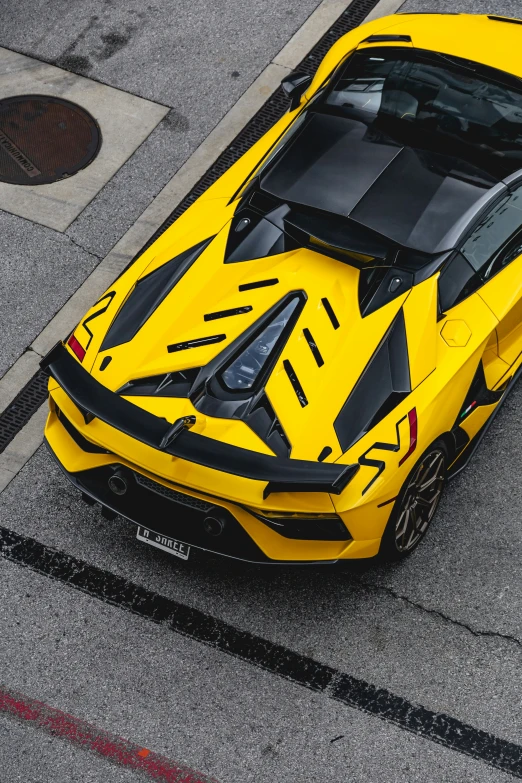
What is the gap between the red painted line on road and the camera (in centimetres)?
Answer: 516

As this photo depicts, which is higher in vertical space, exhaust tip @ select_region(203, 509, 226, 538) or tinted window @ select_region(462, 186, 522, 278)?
tinted window @ select_region(462, 186, 522, 278)

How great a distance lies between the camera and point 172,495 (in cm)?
534

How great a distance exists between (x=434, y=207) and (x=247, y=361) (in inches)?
51.1

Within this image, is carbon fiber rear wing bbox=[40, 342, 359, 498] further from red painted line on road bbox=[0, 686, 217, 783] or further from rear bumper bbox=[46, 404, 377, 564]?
red painted line on road bbox=[0, 686, 217, 783]

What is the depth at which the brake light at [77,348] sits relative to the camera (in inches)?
222

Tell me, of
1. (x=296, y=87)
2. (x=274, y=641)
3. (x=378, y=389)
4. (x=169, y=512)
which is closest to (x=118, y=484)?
(x=169, y=512)

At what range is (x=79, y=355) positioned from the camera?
5641mm

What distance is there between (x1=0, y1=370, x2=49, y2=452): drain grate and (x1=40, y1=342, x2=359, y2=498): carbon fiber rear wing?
1.33 meters

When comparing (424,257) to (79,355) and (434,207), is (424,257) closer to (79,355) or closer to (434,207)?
(434,207)

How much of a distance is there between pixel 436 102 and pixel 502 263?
3.65 ft

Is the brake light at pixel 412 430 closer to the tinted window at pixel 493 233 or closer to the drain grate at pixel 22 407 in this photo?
the tinted window at pixel 493 233

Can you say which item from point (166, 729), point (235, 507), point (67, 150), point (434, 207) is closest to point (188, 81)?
point (67, 150)

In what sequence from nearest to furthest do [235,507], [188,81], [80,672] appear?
[235,507], [80,672], [188,81]

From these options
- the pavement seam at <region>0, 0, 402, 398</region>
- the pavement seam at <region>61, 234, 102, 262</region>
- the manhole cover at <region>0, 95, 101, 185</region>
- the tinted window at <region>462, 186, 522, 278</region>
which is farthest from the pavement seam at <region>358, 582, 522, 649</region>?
the manhole cover at <region>0, 95, 101, 185</region>
